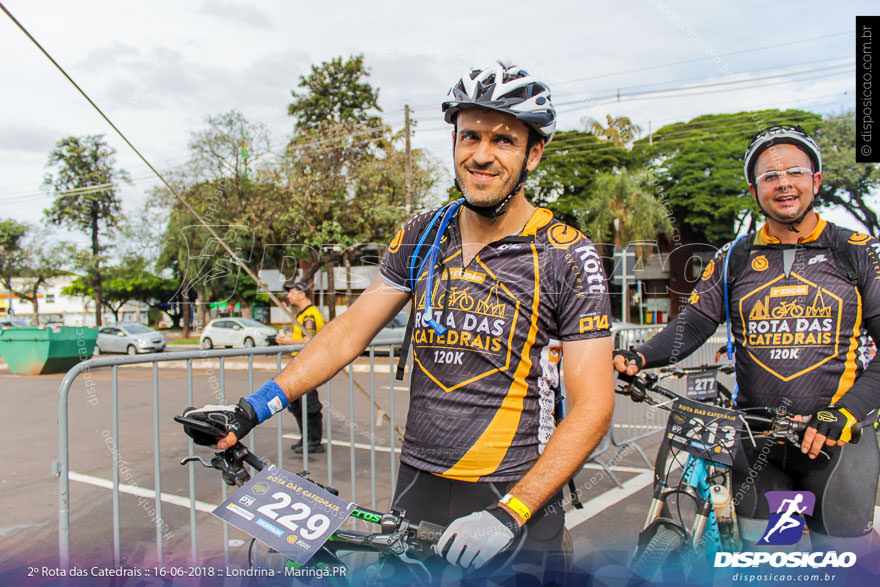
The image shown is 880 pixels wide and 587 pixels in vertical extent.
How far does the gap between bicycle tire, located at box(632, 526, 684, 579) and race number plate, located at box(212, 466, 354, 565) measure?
1255 mm

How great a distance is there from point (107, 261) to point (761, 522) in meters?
34.7

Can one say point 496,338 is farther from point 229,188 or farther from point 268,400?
point 229,188

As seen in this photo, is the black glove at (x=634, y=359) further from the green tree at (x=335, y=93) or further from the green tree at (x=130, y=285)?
the green tree at (x=335, y=93)

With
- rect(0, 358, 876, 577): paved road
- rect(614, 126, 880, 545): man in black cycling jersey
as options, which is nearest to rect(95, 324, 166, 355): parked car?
rect(0, 358, 876, 577): paved road

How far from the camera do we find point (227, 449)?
156cm

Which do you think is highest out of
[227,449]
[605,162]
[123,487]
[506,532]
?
[605,162]

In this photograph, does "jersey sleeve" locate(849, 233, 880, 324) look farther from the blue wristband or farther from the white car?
the white car

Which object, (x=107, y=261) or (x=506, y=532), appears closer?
(x=506, y=532)

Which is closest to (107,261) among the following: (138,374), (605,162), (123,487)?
(605,162)

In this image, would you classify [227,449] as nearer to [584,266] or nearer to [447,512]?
[447,512]

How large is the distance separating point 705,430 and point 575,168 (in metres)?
34.6

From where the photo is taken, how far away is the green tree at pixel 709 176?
31.1 m

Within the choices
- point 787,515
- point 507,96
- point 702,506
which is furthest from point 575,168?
point 507,96

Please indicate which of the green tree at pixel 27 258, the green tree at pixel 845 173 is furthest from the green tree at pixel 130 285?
the green tree at pixel 845 173
